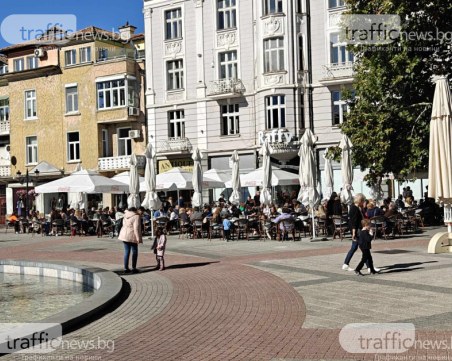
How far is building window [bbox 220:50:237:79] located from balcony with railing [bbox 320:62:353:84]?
19.4ft

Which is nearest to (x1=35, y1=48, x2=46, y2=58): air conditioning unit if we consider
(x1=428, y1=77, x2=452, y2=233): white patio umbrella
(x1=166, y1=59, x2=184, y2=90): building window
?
(x1=166, y1=59, x2=184, y2=90): building window

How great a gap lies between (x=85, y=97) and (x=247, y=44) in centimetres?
1317

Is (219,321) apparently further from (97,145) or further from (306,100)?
(97,145)

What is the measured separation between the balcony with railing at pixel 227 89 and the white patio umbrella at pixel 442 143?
24.2 meters

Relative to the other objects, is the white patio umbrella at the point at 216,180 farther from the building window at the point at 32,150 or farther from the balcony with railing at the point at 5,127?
the balcony with railing at the point at 5,127

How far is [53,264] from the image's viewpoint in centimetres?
1628

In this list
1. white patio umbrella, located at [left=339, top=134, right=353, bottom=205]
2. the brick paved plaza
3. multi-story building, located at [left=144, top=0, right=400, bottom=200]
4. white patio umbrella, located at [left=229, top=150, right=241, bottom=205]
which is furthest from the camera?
multi-story building, located at [left=144, top=0, right=400, bottom=200]

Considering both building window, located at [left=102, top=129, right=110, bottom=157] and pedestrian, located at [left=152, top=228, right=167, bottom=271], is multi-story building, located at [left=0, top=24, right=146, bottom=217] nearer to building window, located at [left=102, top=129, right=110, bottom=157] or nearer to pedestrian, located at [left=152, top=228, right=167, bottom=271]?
building window, located at [left=102, top=129, right=110, bottom=157]

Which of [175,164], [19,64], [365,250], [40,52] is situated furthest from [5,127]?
[365,250]

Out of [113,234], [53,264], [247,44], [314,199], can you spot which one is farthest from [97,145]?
[53,264]

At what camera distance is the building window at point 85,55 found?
45.8 meters

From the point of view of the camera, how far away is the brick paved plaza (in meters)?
7.68

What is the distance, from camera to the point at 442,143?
51.1ft

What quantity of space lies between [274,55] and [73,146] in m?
17.2
